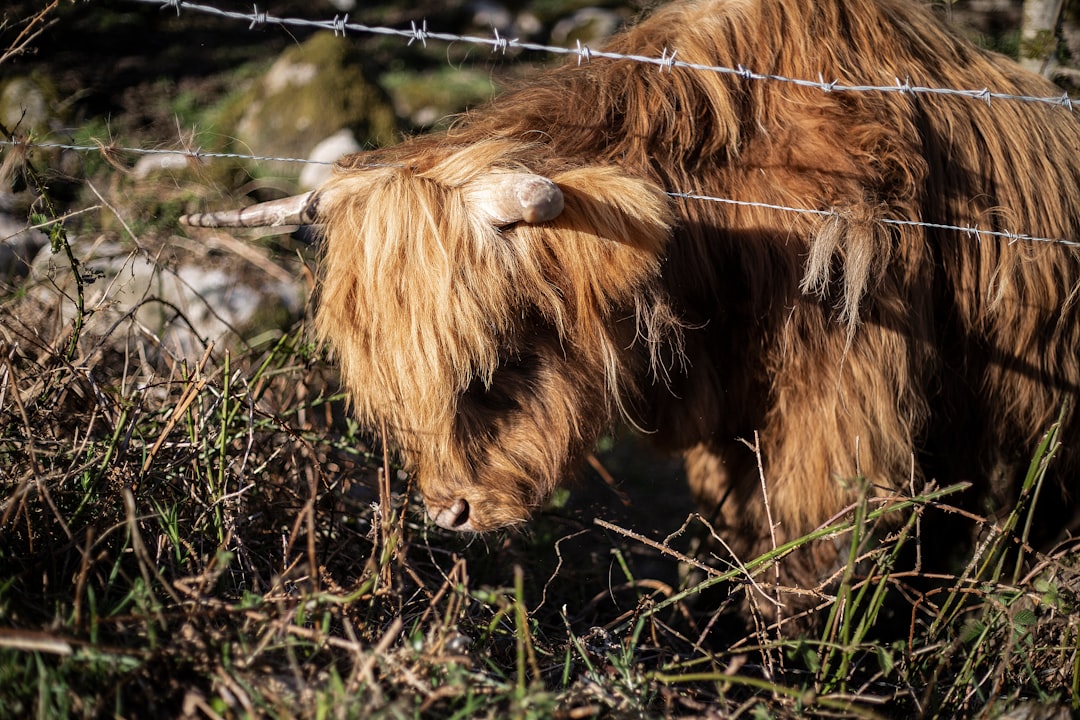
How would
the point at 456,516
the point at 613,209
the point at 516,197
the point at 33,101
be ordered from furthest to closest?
1. the point at 33,101
2. the point at 456,516
3. the point at 613,209
4. the point at 516,197

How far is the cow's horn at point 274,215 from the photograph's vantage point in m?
2.17

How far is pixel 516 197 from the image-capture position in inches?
73.2

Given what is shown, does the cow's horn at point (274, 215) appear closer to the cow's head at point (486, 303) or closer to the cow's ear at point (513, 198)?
the cow's head at point (486, 303)

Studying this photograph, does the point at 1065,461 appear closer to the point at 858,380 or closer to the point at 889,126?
the point at 858,380

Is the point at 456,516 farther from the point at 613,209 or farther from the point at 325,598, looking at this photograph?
the point at 613,209

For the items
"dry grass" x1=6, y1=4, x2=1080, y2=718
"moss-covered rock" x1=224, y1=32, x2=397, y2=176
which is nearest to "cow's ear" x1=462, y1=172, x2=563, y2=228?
"dry grass" x1=6, y1=4, x2=1080, y2=718

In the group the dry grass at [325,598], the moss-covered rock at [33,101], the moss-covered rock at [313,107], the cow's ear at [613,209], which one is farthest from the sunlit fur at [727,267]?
the moss-covered rock at [33,101]

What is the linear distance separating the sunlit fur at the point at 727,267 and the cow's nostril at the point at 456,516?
0.07ft

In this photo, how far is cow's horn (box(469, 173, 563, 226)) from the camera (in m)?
1.84

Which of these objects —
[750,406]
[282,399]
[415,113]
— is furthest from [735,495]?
[415,113]

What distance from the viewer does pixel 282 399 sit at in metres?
3.13

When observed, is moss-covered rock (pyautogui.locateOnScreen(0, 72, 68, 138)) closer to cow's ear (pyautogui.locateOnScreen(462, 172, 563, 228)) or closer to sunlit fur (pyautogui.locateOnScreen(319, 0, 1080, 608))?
sunlit fur (pyautogui.locateOnScreen(319, 0, 1080, 608))

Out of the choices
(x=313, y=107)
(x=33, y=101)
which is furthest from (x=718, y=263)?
(x=33, y=101)

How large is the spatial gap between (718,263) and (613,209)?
1.54ft
